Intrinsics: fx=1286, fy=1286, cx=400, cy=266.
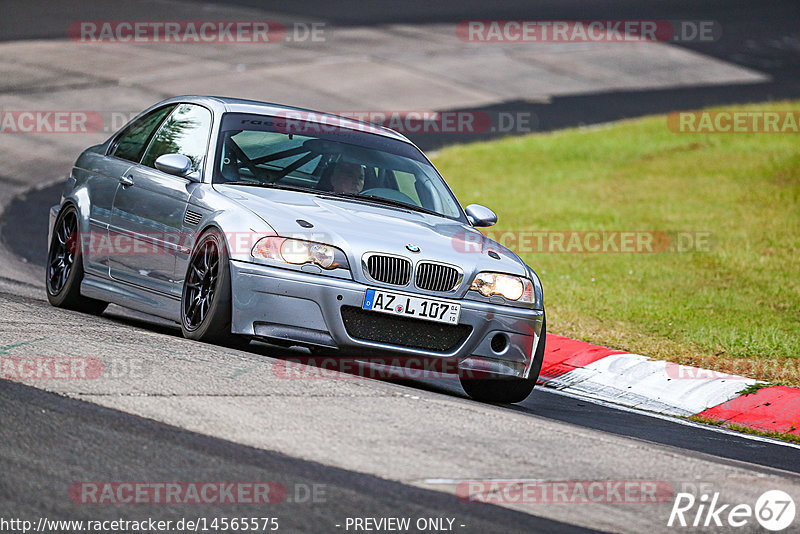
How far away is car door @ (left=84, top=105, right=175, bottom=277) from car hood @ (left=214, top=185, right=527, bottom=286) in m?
1.23

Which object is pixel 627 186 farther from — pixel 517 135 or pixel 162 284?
pixel 162 284

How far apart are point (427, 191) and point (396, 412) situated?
2.82m

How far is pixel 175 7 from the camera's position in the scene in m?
32.8

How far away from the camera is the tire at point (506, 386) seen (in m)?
7.73

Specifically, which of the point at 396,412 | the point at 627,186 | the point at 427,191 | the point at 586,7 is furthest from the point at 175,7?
the point at 396,412

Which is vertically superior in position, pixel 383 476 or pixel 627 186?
pixel 383 476

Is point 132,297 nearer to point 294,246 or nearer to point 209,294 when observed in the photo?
point 209,294

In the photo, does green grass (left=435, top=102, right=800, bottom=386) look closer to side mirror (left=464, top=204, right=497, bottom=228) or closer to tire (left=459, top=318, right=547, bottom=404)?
side mirror (left=464, top=204, right=497, bottom=228)

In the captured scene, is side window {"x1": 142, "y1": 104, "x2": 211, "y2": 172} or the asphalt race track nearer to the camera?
the asphalt race track

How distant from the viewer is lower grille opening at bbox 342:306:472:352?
7.09m

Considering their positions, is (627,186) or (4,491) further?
(627,186)
